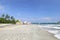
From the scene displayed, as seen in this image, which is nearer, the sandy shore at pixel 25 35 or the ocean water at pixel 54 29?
the sandy shore at pixel 25 35

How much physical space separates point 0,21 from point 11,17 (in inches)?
1489

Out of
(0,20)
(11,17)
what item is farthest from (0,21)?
(11,17)

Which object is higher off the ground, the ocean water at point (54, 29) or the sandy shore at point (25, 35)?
the sandy shore at point (25, 35)

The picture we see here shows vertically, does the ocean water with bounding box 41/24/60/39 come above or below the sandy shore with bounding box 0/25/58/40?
below

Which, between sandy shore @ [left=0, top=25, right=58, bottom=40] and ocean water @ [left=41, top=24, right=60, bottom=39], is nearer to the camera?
sandy shore @ [left=0, top=25, right=58, bottom=40]

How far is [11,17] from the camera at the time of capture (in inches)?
5054

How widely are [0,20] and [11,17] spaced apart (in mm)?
38762

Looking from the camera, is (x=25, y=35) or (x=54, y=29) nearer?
(x=25, y=35)

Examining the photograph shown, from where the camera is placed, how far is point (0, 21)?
90750 mm

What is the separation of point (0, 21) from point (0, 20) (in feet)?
3.98

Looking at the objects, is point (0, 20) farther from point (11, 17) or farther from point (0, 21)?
point (11, 17)

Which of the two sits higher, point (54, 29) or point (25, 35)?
point (25, 35)

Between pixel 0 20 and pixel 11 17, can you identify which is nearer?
pixel 0 20
